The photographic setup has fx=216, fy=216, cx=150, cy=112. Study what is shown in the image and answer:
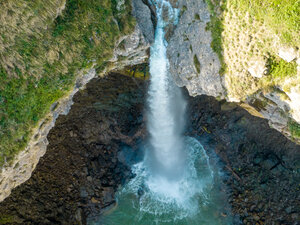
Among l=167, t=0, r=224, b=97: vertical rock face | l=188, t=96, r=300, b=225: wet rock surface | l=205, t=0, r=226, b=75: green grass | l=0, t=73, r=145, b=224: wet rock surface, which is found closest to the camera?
l=205, t=0, r=226, b=75: green grass

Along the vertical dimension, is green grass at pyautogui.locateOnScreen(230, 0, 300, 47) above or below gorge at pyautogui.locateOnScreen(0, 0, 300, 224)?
above

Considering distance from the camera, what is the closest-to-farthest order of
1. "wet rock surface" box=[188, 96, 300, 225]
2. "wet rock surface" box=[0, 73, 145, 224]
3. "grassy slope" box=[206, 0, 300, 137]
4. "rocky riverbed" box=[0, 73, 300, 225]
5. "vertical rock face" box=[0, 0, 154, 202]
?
"grassy slope" box=[206, 0, 300, 137], "vertical rock face" box=[0, 0, 154, 202], "wet rock surface" box=[0, 73, 145, 224], "rocky riverbed" box=[0, 73, 300, 225], "wet rock surface" box=[188, 96, 300, 225]

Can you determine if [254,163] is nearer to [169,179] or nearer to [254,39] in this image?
[169,179]

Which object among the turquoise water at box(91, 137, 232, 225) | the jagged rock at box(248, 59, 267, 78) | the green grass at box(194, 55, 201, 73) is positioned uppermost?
the jagged rock at box(248, 59, 267, 78)

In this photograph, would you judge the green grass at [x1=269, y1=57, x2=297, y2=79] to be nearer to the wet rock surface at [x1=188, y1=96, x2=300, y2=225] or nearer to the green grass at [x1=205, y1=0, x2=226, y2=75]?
the green grass at [x1=205, y1=0, x2=226, y2=75]

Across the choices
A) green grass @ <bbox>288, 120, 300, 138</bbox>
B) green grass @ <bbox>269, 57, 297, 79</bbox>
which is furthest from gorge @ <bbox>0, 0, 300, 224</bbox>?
green grass @ <bbox>269, 57, 297, 79</bbox>

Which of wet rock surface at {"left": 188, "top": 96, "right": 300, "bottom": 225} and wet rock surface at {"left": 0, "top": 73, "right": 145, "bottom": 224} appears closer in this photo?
wet rock surface at {"left": 0, "top": 73, "right": 145, "bottom": 224}

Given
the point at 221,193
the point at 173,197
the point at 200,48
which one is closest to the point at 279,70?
the point at 200,48

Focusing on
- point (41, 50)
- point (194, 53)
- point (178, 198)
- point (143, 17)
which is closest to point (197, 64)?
point (194, 53)
